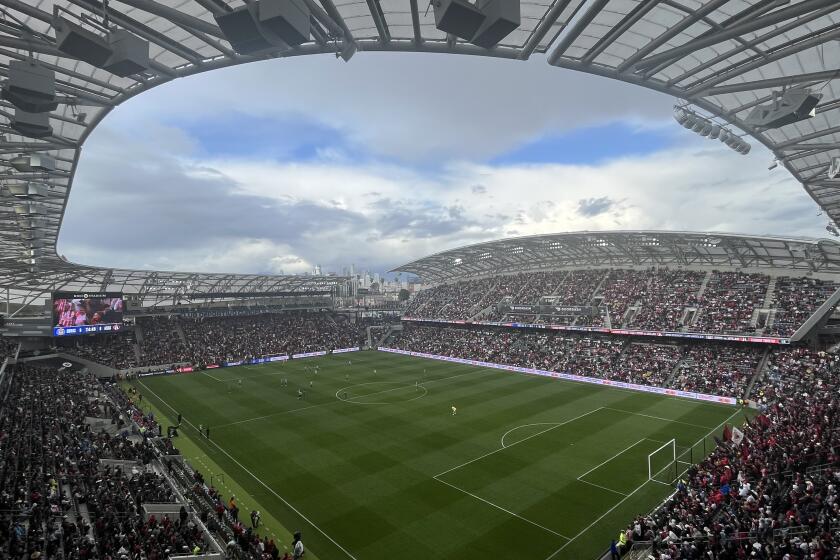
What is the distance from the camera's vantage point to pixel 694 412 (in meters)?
34.7

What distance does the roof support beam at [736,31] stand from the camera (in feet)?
35.4

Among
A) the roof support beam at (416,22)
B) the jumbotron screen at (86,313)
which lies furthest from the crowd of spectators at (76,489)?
the jumbotron screen at (86,313)

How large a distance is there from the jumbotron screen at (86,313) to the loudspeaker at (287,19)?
176ft

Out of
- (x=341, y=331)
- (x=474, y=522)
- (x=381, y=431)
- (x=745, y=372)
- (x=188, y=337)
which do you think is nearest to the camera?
(x=474, y=522)

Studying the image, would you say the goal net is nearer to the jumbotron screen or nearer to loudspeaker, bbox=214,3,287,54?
loudspeaker, bbox=214,3,287,54

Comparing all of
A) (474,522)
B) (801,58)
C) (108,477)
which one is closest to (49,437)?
(108,477)

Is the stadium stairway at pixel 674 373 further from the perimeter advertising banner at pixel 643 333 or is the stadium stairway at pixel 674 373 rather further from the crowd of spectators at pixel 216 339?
the crowd of spectators at pixel 216 339

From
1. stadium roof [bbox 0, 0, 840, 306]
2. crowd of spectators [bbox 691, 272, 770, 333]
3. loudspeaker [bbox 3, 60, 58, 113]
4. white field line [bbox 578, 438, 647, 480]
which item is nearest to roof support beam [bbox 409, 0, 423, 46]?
stadium roof [bbox 0, 0, 840, 306]

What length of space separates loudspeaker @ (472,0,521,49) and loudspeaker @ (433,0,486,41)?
115 mm

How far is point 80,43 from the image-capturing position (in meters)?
9.77

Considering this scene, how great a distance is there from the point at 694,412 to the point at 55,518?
38142mm

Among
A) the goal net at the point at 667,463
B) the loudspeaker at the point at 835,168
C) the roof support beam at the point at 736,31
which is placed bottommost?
the goal net at the point at 667,463

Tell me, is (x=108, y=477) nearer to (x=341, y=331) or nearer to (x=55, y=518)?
(x=55, y=518)

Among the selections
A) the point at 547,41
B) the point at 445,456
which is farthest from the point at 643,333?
the point at 547,41
